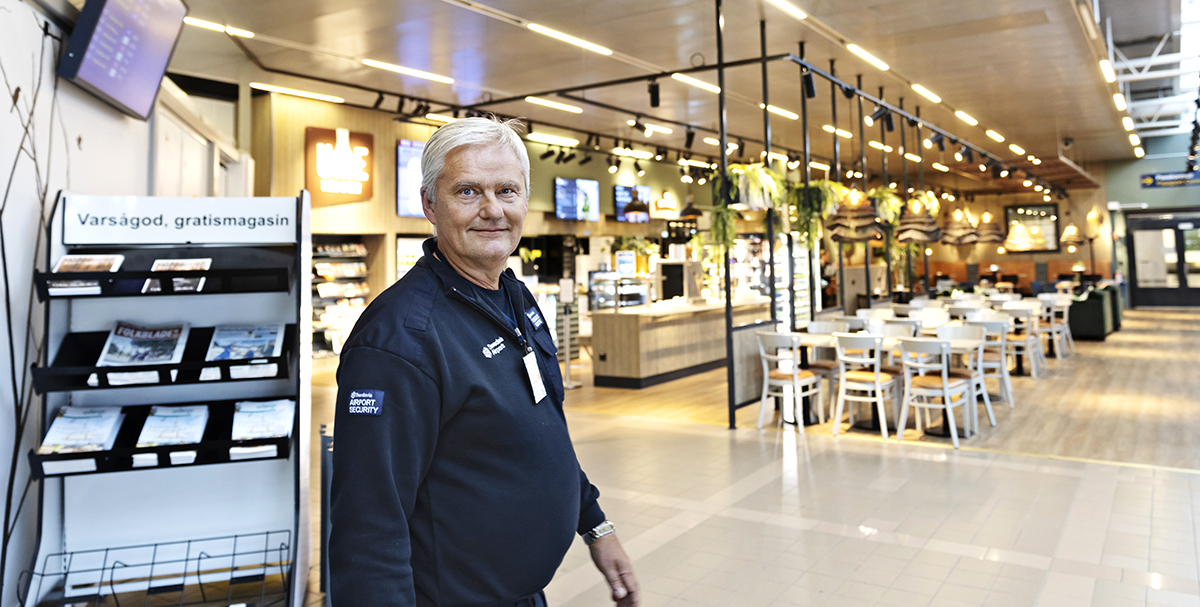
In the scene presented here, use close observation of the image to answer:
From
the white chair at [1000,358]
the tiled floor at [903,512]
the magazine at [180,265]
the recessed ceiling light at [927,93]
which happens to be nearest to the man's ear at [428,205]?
the magazine at [180,265]

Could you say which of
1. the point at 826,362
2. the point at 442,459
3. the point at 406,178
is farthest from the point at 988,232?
the point at 442,459

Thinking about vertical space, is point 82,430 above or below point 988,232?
below

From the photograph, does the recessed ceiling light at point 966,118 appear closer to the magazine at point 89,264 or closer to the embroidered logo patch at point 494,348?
the magazine at point 89,264

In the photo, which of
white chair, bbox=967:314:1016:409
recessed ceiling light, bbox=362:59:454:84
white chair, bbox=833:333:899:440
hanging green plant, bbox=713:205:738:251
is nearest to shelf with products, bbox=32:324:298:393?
white chair, bbox=833:333:899:440

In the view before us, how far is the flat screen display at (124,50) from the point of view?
298 cm

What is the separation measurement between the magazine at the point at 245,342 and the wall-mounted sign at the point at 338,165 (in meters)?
7.45

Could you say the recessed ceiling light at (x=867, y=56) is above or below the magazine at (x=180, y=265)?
above

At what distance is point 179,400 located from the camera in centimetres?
298

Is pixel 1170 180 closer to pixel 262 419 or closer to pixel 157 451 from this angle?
pixel 262 419

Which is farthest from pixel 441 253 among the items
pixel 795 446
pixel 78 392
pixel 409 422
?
pixel 795 446

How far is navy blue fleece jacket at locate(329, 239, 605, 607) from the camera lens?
3.83 ft

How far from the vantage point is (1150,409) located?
7484mm

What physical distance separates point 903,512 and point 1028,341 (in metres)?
6.23

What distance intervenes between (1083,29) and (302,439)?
8884 millimetres
